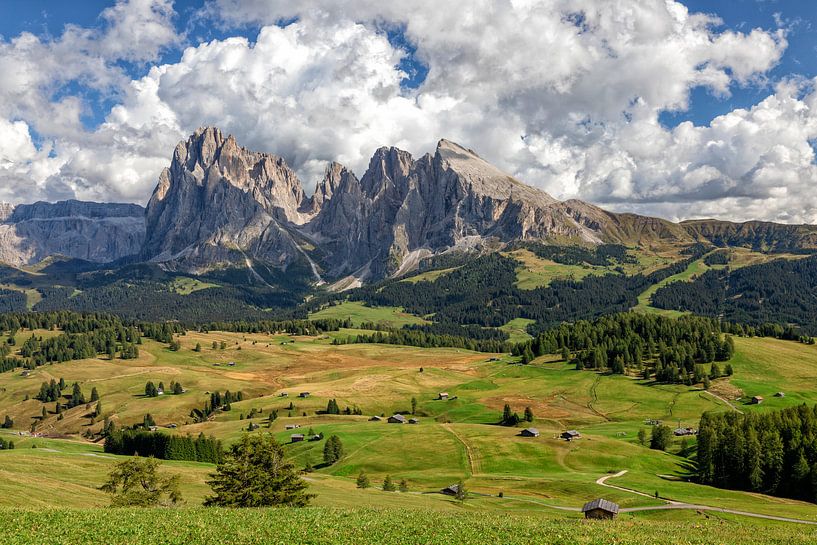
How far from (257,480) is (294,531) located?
30.0 meters

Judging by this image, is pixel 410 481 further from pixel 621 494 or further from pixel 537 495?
pixel 621 494

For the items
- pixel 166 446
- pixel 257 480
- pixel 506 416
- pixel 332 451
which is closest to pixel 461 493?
pixel 257 480

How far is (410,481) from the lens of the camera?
117375 millimetres

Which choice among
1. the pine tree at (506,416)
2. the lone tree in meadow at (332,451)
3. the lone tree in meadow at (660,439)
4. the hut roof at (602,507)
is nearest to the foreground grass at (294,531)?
the hut roof at (602,507)

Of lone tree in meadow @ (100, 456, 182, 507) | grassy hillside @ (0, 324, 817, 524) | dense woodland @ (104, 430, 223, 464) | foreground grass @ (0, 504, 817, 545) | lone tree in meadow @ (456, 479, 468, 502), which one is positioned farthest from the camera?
dense woodland @ (104, 430, 223, 464)

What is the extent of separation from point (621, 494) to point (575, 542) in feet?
228

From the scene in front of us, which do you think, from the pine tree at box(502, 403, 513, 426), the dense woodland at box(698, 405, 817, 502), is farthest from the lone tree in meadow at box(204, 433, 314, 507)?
the pine tree at box(502, 403, 513, 426)

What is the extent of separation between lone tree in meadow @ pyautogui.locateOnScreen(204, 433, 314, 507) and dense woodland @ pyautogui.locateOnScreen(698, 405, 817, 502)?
86476mm

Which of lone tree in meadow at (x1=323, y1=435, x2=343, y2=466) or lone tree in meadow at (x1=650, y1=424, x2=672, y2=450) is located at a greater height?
lone tree in meadow at (x1=650, y1=424, x2=672, y2=450)

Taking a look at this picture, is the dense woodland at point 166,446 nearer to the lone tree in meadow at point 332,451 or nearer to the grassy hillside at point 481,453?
the grassy hillside at point 481,453

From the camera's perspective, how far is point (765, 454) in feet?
360

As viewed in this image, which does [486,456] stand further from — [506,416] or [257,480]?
[257,480]

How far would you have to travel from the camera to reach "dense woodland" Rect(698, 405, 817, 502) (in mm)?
104812

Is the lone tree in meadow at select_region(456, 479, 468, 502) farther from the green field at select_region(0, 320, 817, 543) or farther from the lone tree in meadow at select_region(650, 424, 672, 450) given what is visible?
the lone tree in meadow at select_region(650, 424, 672, 450)
